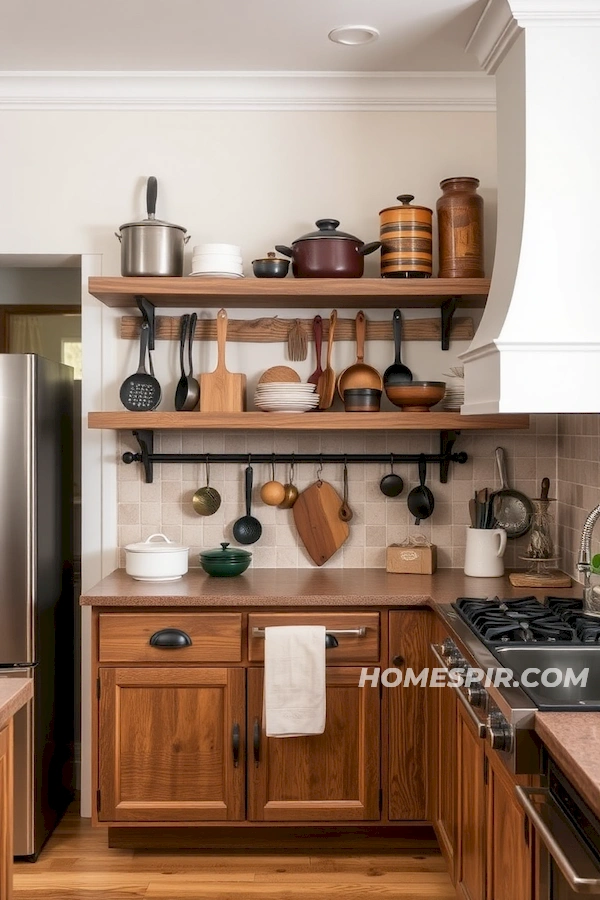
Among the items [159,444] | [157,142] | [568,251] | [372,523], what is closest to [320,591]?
[372,523]

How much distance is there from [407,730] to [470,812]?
654 mm

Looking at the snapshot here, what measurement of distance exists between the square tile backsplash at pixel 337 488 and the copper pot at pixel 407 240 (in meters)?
0.64

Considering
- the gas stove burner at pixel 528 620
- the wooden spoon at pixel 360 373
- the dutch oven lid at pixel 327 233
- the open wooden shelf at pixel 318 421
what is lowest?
the gas stove burner at pixel 528 620

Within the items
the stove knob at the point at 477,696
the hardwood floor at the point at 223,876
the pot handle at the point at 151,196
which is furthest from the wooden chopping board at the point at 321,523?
the stove knob at the point at 477,696

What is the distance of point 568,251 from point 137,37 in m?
1.61

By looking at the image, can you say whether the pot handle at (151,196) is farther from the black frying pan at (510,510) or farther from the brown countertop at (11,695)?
the brown countertop at (11,695)

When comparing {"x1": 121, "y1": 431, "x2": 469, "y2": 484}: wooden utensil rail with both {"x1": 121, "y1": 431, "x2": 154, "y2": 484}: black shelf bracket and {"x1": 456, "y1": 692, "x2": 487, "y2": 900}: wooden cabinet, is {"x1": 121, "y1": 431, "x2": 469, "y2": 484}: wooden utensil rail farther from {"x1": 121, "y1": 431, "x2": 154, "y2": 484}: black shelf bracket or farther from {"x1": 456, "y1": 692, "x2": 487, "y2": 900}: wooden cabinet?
{"x1": 456, "y1": 692, "x2": 487, "y2": 900}: wooden cabinet

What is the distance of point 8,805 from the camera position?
75.7 inches

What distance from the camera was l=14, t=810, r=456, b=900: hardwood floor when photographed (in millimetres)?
2861

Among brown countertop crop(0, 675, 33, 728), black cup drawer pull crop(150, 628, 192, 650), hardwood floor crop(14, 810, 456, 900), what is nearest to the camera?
brown countertop crop(0, 675, 33, 728)

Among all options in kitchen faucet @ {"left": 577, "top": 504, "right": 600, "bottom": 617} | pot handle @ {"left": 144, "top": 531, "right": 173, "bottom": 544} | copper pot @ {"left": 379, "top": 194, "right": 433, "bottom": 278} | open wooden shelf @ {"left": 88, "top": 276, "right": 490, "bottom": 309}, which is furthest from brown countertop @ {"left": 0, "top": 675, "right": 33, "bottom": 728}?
copper pot @ {"left": 379, "top": 194, "right": 433, "bottom": 278}

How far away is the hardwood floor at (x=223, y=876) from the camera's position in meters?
2.86

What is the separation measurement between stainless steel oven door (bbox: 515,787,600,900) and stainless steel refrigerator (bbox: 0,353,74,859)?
6.26ft

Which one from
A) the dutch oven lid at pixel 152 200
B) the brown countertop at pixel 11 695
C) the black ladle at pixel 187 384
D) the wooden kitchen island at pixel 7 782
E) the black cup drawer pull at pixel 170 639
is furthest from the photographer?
the black ladle at pixel 187 384
